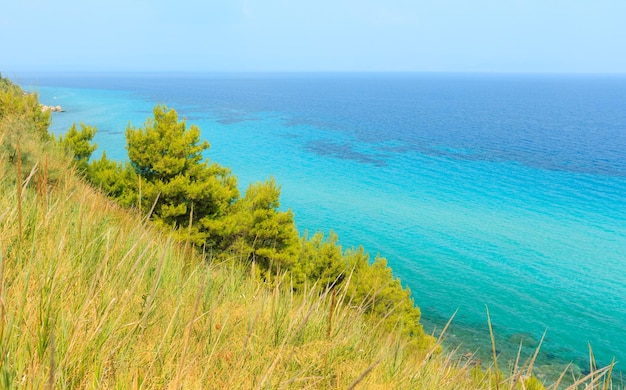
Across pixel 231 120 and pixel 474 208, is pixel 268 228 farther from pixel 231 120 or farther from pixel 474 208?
pixel 231 120

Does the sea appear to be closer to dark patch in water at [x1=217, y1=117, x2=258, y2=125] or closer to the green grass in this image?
dark patch in water at [x1=217, y1=117, x2=258, y2=125]

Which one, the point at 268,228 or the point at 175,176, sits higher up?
the point at 175,176

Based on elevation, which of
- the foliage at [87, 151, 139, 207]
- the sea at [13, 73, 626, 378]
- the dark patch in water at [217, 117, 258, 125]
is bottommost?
the sea at [13, 73, 626, 378]

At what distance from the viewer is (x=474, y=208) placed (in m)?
32.6

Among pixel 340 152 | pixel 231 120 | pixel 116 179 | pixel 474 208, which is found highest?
pixel 231 120

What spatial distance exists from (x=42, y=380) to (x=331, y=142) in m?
52.6

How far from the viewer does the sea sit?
752 inches

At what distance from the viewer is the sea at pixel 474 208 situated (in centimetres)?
1909

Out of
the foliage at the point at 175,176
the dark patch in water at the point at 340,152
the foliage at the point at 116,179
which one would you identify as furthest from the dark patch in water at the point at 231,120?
the foliage at the point at 175,176

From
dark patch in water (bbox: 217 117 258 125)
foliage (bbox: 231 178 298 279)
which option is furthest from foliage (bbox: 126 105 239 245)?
dark patch in water (bbox: 217 117 258 125)

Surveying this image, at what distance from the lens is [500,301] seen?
20.8 meters

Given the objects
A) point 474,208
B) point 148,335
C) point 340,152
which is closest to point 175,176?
point 148,335

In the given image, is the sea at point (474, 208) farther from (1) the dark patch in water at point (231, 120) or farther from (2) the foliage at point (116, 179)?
(2) the foliage at point (116, 179)

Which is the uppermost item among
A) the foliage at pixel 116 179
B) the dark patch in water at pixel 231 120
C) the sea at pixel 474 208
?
the dark patch in water at pixel 231 120
